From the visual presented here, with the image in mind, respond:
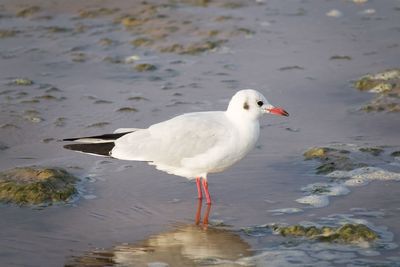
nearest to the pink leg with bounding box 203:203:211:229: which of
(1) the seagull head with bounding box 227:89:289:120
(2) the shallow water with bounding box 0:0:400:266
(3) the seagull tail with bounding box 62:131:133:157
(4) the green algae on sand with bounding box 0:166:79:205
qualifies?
(2) the shallow water with bounding box 0:0:400:266

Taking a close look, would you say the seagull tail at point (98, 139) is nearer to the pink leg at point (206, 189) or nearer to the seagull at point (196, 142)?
the seagull at point (196, 142)

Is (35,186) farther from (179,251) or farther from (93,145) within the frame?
(179,251)

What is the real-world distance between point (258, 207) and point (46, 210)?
164 centimetres

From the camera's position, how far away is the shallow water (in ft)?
19.5

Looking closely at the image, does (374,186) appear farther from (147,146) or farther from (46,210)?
(46,210)

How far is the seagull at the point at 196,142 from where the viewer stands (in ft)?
21.9

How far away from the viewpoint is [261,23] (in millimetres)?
11680

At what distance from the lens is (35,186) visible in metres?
6.80

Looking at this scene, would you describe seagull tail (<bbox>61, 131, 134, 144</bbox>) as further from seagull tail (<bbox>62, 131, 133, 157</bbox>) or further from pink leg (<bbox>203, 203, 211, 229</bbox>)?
pink leg (<bbox>203, 203, 211, 229</bbox>)

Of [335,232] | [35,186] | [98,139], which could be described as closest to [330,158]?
[335,232]

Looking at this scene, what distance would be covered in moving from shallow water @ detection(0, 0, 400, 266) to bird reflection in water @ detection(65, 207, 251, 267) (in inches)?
0.7

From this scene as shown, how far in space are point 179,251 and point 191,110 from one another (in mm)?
3110

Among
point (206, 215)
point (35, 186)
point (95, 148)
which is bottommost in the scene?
point (206, 215)

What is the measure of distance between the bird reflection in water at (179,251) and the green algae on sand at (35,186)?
3.61 ft
